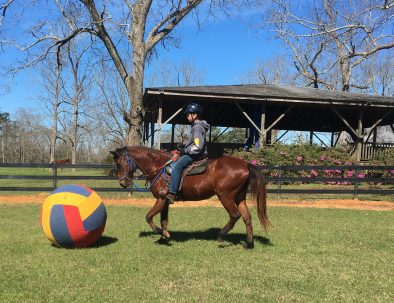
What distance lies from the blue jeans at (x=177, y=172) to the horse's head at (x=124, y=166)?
85 centimetres

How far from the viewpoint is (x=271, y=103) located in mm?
21312

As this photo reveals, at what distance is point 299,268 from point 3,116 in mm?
95859

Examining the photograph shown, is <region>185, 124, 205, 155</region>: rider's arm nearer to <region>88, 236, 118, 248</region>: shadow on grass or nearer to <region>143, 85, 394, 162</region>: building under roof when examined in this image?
<region>88, 236, 118, 248</region>: shadow on grass

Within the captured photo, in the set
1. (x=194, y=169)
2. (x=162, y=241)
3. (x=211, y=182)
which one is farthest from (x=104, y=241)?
(x=211, y=182)

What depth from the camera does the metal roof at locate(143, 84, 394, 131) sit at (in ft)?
65.0

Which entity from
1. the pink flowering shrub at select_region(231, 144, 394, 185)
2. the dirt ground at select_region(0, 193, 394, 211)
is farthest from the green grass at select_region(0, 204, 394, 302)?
the pink flowering shrub at select_region(231, 144, 394, 185)

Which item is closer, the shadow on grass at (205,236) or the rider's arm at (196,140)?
the rider's arm at (196,140)

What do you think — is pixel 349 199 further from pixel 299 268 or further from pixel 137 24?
pixel 137 24

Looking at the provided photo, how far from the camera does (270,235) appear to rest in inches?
341

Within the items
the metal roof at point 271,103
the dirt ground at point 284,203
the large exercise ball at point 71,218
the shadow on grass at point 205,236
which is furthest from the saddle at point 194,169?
the metal roof at point 271,103

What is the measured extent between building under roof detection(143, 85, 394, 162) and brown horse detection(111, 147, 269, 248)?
428 inches

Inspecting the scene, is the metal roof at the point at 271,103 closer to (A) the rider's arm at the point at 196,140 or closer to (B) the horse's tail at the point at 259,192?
(A) the rider's arm at the point at 196,140

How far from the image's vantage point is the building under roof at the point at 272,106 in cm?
1981

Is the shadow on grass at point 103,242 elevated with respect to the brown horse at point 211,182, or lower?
lower
